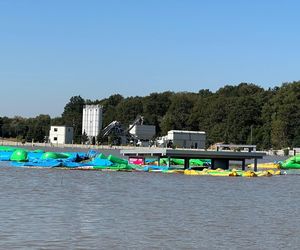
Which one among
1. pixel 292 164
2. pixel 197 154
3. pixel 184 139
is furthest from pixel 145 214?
pixel 184 139

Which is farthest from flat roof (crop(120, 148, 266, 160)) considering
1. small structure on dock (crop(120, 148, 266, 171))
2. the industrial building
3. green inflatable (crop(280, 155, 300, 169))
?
the industrial building

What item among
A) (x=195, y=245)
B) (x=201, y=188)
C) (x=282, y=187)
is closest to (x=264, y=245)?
(x=195, y=245)

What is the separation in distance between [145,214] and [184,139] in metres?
149

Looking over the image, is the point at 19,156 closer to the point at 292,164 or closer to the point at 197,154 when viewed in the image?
the point at 197,154

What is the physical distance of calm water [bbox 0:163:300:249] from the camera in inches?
1019

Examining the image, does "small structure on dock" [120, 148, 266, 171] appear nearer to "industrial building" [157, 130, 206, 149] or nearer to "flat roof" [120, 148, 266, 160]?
"flat roof" [120, 148, 266, 160]

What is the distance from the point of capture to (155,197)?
44.6 m

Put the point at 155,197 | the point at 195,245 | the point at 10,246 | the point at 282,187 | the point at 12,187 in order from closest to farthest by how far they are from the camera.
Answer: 1. the point at 10,246
2. the point at 195,245
3. the point at 155,197
4. the point at 12,187
5. the point at 282,187

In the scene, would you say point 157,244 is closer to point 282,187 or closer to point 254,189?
point 254,189

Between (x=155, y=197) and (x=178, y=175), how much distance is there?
23.7 metres

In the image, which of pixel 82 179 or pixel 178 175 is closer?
pixel 82 179

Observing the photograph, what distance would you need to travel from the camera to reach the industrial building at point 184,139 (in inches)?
7072

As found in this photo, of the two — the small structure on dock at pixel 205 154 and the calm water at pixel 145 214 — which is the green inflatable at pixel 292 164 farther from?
the calm water at pixel 145 214

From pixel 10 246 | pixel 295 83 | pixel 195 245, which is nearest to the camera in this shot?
pixel 10 246
